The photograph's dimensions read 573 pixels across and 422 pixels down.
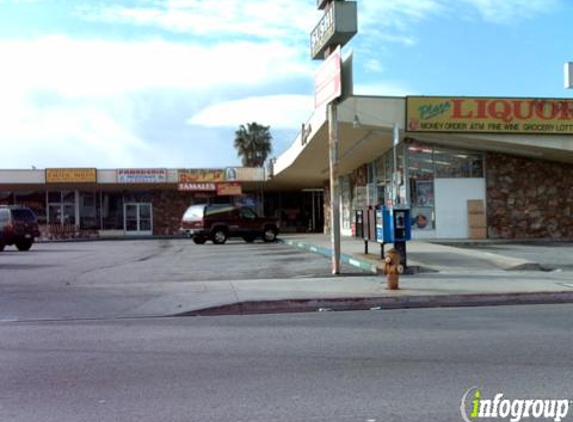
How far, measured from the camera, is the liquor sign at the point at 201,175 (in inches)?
1603

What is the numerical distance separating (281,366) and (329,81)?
9.25 metres

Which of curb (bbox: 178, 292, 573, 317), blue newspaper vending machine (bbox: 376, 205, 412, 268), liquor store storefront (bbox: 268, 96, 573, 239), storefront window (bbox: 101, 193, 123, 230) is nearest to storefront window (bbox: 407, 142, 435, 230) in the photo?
liquor store storefront (bbox: 268, 96, 573, 239)

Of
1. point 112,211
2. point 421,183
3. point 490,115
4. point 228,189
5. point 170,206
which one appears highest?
point 490,115

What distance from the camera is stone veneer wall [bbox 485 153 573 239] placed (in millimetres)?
26078

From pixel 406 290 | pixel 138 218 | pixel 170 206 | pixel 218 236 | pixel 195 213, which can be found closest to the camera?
pixel 406 290

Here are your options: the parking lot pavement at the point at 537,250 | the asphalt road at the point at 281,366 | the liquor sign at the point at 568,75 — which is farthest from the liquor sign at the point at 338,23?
the liquor sign at the point at 568,75

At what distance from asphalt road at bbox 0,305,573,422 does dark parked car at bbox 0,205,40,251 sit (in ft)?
60.4

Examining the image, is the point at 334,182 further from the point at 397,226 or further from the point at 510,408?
the point at 510,408

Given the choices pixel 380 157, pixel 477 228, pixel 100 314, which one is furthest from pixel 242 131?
pixel 100 314

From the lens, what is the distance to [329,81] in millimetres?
14828

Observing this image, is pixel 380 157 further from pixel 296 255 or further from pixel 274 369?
pixel 274 369

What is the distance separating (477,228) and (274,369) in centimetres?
2066

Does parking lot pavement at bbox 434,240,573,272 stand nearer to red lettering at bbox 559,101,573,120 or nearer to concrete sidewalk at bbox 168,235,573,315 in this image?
concrete sidewalk at bbox 168,235,573,315

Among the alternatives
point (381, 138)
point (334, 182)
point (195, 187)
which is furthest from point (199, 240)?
point (334, 182)
